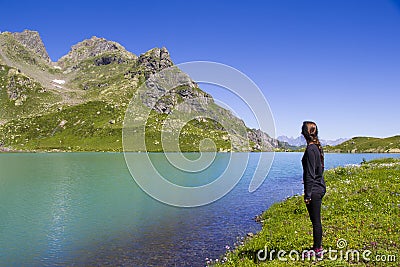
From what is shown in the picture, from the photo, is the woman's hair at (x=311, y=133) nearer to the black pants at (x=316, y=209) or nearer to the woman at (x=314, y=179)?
the woman at (x=314, y=179)

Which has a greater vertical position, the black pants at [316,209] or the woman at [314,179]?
Answer: the woman at [314,179]

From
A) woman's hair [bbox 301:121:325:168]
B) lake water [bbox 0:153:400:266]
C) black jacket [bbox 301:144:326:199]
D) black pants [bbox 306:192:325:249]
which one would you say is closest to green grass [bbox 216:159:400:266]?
black pants [bbox 306:192:325:249]

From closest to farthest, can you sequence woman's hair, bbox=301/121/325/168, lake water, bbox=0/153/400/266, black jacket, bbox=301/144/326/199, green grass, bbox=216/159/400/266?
black jacket, bbox=301/144/326/199 → woman's hair, bbox=301/121/325/168 → green grass, bbox=216/159/400/266 → lake water, bbox=0/153/400/266

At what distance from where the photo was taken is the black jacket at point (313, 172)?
11547 millimetres

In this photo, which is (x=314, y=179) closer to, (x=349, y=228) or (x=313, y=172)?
(x=313, y=172)

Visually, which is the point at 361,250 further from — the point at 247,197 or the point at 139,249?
the point at 247,197

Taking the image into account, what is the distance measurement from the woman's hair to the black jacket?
Answer: 0.23 m

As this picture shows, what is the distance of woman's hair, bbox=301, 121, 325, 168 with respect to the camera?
11.8 meters

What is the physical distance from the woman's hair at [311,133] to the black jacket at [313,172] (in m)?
0.23

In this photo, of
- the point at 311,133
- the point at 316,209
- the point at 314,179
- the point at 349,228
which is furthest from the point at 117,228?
the point at 311,133

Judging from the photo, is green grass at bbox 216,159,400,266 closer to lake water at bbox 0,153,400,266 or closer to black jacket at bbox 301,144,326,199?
black jacket at bbox 301,144,326,199

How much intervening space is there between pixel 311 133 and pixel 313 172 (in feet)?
4.91

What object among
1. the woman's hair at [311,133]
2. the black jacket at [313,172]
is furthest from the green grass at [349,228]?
the woman's hair at [311,133]

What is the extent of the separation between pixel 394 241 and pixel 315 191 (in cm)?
437
